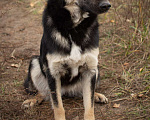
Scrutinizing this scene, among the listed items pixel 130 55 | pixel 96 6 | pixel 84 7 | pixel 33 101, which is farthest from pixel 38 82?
pixel 130 55

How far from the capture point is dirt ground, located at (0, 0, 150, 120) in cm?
276

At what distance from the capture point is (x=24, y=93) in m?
3.56

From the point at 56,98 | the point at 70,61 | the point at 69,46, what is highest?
the point at 69,46

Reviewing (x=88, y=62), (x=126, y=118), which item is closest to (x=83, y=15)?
(x=88, y=62)

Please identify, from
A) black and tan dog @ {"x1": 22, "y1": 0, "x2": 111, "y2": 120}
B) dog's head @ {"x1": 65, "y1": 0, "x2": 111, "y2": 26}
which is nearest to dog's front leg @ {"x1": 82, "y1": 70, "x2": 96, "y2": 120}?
black and tan dog @ {"x1": 22, "y1": 0, "x2": 111, "y2": 120}

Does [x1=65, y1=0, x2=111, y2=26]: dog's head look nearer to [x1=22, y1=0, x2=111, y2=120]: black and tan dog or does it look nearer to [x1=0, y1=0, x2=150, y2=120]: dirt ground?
[x1=22, y1=0, x2=111, y2=120]: black and tan dog

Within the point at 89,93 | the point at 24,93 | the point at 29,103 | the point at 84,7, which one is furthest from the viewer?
the point at 24,93

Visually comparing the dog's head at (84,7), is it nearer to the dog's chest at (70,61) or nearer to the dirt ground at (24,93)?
the dog's chest at (70,61)

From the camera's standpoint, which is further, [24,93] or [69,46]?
[24,93]

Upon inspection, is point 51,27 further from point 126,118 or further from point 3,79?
point 3,79

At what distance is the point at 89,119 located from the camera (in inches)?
106

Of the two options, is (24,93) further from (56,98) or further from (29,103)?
(56,98)

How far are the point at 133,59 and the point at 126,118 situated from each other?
182cm

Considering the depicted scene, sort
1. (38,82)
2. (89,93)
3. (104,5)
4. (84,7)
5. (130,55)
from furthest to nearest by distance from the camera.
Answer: (130,55) → (38,82) → (89,93) → (84,7) → (104,5)
